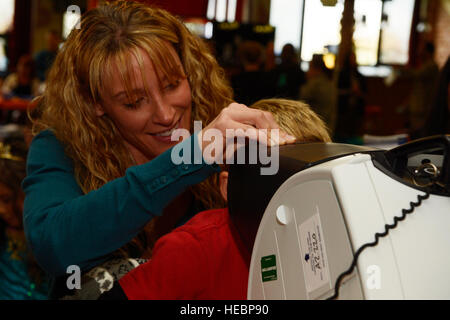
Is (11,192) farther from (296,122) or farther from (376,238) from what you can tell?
(376,238)

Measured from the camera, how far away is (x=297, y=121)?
3.53 ft

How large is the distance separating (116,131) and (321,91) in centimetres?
119

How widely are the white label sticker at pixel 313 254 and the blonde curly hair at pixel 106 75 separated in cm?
64

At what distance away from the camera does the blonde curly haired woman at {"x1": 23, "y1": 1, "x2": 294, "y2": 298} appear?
895mm

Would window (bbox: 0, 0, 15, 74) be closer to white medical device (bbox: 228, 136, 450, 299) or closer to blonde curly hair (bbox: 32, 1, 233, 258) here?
blonde curly hair (bbox: 32, 1, 233, 258)

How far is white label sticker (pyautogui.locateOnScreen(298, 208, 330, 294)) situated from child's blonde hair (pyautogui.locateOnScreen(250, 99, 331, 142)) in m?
0.42

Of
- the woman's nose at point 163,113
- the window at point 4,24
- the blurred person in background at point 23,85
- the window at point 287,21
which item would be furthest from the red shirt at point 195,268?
the window at point 4,24

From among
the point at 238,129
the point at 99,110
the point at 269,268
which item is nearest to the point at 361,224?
the point at 269,268

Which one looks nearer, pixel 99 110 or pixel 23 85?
pixel 99 110

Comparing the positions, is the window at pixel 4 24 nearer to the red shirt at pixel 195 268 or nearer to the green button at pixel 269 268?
the red shirt at pixel 195 268

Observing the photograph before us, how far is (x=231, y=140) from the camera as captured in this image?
85 cm

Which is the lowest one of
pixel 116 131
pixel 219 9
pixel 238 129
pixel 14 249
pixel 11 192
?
pixel 14 249

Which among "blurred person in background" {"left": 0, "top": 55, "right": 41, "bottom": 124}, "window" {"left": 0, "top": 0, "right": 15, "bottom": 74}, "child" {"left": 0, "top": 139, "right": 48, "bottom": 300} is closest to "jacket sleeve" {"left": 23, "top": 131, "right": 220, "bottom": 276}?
"child" {"left": 0, "top": 139, "right": 48, "bottom": 300}

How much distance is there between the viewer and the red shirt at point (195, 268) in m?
0.88
